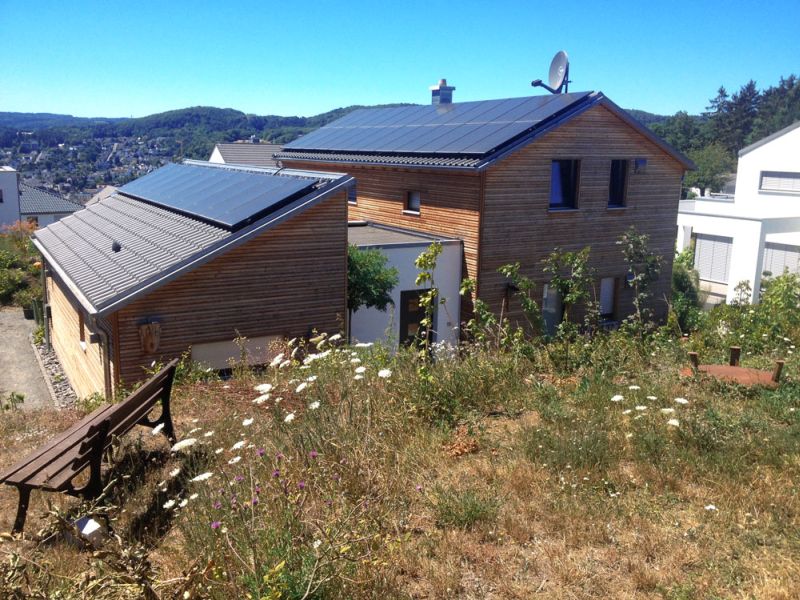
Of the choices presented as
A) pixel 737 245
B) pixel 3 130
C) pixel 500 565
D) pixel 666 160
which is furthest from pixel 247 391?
pixel 3 130

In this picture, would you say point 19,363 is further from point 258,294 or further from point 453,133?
point 453,133

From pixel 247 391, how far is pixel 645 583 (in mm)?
4413

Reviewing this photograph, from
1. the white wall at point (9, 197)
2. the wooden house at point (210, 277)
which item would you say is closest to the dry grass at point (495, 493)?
the wooden house at point (210, 277)

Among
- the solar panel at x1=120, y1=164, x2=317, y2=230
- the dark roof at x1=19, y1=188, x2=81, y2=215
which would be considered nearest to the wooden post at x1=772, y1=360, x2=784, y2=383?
the solar panel at x1=120, y1=164, x2=317, y2=230

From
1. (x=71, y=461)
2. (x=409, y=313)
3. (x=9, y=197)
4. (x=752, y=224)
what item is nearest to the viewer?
(x=71, y=461)

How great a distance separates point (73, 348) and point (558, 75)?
48.4 ft

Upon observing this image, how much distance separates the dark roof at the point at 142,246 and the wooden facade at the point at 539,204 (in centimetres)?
450

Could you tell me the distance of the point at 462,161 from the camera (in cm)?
→ 1670

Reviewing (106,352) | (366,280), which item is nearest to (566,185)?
(366,280)

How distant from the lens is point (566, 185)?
1838 centimetres

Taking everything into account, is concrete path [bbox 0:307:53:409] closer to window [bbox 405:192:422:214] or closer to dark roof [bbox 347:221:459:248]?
dark roof [bbox 347:221:459:248]

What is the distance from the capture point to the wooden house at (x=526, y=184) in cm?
1689

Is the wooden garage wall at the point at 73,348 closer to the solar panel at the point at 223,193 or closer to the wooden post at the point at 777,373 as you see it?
the solar panel at the point at 223,193

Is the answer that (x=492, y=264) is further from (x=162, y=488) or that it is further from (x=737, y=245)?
(x=162, y=488)
